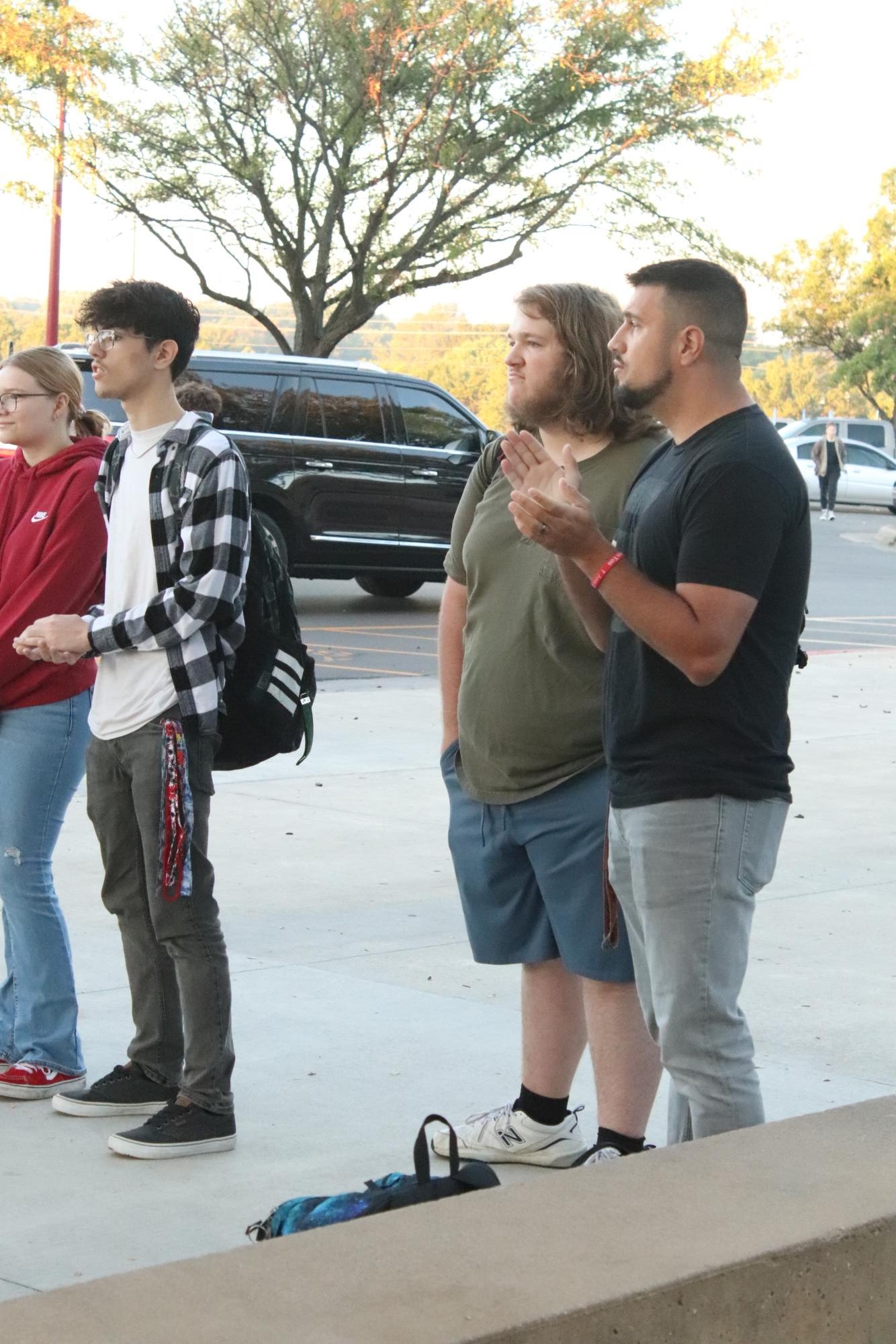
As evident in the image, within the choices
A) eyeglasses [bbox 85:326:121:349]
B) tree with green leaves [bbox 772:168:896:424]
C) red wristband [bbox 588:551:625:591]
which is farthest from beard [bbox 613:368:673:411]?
tree with green leaves [bbox 772:168:896:424]

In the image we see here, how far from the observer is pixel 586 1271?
8.27ft

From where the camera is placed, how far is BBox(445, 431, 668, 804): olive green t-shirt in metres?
3.75

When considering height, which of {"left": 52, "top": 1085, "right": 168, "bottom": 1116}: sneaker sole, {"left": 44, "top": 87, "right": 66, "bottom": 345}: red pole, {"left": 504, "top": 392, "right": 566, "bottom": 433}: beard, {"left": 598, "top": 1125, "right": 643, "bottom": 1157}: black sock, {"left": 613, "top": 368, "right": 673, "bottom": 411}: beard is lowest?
{"left": 52, "top": 1085, "right": 168, "bottom": 1116}: sneaker sole

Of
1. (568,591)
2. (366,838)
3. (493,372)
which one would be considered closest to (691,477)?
(568,591)

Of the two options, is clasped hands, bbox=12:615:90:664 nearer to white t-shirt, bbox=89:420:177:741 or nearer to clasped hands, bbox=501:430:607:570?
white t-shirt, bbox=89:420:177:741

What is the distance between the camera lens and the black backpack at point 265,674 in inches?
166

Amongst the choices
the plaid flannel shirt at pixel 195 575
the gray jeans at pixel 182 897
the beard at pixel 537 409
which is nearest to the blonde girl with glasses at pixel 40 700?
the gray jeans at pixel 182 897

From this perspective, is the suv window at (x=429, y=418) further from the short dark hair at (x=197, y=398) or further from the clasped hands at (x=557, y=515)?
the clasped hands at (x=557, y=515)

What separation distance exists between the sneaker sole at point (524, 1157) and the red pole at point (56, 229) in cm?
2709

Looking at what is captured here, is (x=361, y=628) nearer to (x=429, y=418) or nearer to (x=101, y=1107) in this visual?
(x=429, y=418)

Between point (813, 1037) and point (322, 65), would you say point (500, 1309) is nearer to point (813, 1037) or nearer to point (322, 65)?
point (813, 1037)

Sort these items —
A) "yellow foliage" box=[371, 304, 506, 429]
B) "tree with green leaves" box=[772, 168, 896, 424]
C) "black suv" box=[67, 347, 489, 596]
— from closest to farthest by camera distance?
"black suv" box=[67, 347, 489, 596] → "tree with green leaves" box=[772, 168, 896, 424] → "yellow foliage" box=[371, 304, 506, 429]

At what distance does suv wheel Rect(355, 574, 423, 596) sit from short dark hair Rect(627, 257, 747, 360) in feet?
47.7

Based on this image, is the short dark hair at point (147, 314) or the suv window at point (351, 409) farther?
the suv window at point (351, 409)
